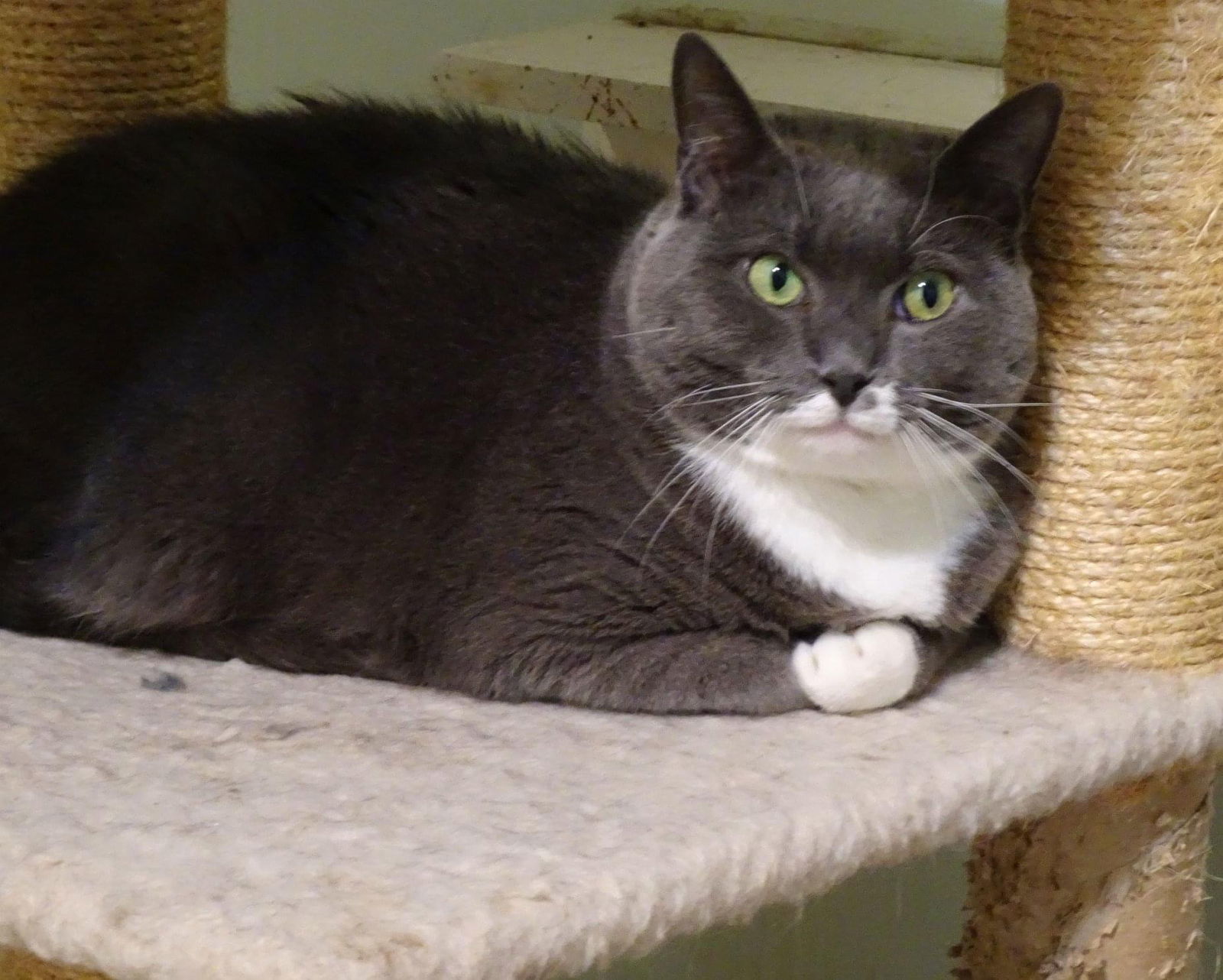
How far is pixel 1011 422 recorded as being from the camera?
1.21 m

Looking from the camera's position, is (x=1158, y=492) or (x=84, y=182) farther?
(x=84, y=182)

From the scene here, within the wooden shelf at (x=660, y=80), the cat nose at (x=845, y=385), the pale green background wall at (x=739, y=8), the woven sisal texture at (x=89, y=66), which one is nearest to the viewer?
the cat nose at (x=845, y=385)

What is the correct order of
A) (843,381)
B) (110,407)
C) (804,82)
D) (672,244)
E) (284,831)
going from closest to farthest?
(284,831) < (843,381) < (672,244) < (110,407) < (804,82)

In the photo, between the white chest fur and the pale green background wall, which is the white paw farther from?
the pale green background wall

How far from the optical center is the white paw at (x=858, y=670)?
109 cm

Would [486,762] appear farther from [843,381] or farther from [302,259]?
[302,259]

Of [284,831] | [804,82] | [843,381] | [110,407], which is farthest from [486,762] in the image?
[804,82]

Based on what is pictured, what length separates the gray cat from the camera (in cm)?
107

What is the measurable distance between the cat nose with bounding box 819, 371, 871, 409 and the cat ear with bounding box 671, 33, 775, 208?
181 millimetres

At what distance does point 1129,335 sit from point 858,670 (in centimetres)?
Result: 32

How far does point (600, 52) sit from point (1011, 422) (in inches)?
33.3

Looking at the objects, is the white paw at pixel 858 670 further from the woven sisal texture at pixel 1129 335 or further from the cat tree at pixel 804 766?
the woven sisal texture at pixel 1129 335

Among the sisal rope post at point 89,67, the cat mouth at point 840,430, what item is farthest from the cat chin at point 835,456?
the sisal rope post at point 89,67

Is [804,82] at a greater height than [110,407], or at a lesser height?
greater
